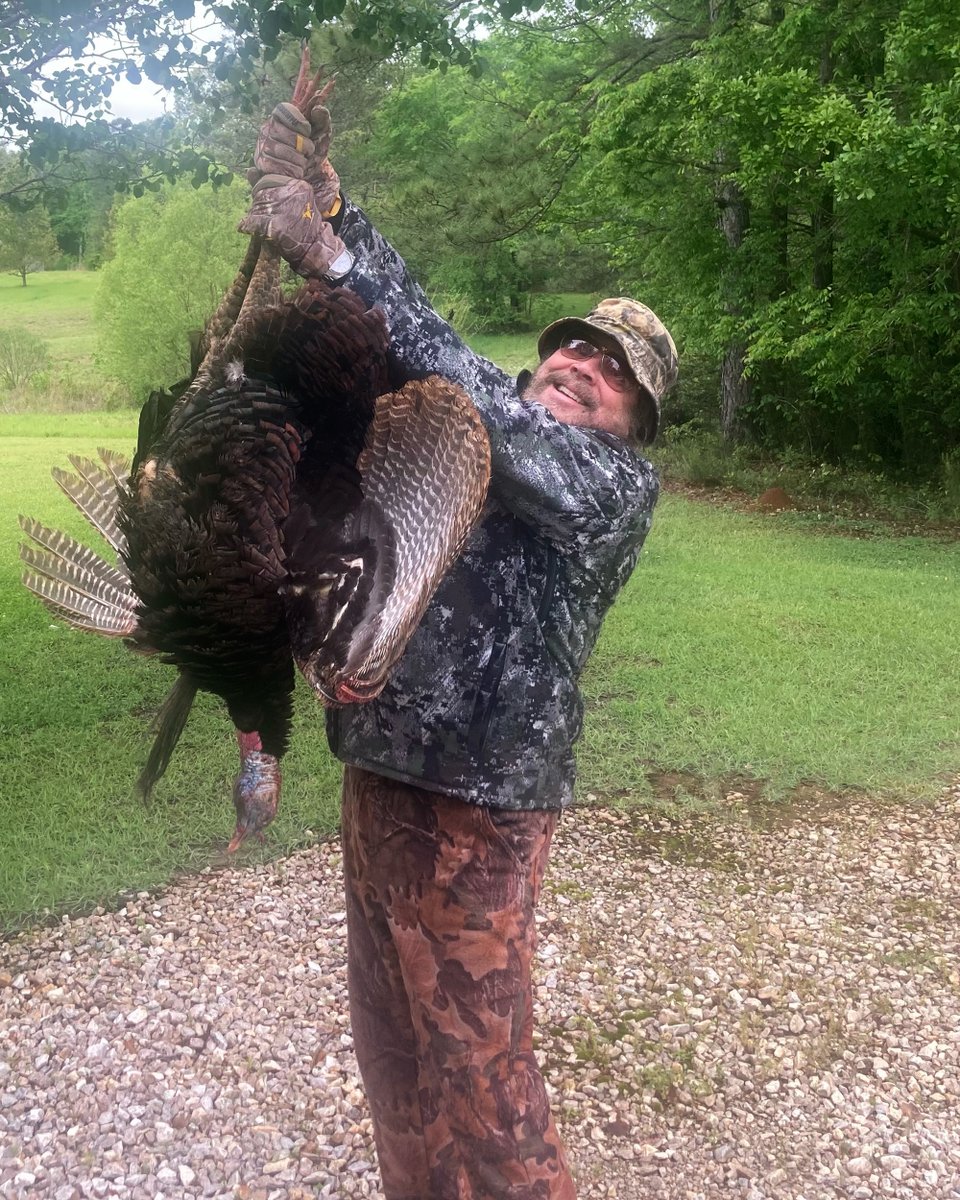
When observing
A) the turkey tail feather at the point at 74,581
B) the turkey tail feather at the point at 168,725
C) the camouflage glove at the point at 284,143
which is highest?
the camouflage glove at the point at 284,143

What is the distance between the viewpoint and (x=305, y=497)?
1524 millimetres

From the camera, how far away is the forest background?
5.92 metres

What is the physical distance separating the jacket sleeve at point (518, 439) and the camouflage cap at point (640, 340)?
14 centimetres

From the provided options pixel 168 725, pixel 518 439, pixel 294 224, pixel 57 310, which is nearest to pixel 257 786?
pixel 168 725

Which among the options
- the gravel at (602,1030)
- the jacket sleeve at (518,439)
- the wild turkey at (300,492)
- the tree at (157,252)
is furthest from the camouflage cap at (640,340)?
the tree at (157,252)

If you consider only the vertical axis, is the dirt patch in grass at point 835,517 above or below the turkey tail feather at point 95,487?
below

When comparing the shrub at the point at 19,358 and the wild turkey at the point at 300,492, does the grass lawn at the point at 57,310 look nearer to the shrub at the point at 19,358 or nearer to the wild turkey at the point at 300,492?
the shrub at the point at 19,358

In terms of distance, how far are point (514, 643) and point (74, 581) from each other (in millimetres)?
866

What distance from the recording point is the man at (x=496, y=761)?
1.86m

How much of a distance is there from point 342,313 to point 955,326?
14.0 m

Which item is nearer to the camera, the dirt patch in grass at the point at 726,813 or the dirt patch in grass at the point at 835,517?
the dirt patch in grass at the point at 726,813

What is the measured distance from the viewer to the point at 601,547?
186 centimetres

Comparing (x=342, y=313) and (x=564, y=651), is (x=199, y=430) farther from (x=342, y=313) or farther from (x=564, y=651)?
(x=564, y=651)

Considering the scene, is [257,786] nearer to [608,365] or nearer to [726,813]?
[608,365]
